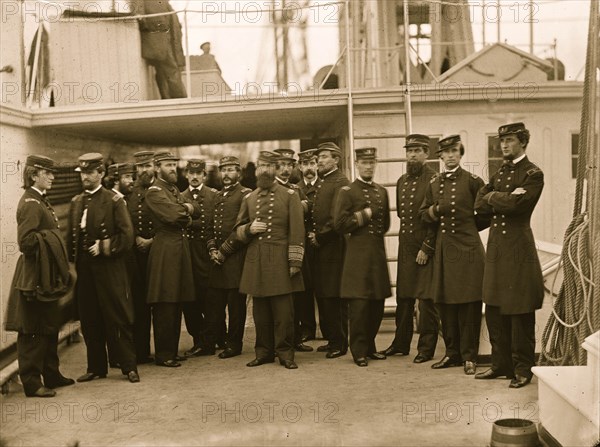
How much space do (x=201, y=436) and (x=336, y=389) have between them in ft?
4.73

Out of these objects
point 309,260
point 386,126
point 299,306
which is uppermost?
point 386,126

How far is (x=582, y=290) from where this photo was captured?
5.12m

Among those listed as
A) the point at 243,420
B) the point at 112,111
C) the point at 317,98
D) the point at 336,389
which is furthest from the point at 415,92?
the point at 243,420

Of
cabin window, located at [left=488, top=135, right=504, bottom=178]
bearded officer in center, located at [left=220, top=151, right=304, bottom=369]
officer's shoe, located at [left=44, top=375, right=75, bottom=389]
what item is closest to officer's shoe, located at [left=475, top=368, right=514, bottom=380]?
bearded officer in center, located at [left=220, top=151, right=304, bottom=369]

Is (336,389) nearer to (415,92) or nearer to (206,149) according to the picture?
(415,92)

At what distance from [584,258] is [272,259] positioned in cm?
293

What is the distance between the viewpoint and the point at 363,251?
23.7 ft

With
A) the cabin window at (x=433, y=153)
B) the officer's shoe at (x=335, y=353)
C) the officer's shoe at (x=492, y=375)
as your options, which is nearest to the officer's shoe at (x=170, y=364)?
the officer's shoe at (x=335, y=353)

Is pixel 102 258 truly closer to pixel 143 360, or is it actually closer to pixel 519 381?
pixel 143 360

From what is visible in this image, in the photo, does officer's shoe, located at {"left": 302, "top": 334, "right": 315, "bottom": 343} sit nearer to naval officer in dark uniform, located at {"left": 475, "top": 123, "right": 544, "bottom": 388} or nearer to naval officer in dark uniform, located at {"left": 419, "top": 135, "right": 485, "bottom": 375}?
naval officer in dark uniform, located at {"left": 419, "top": 135, "right": 485, "bottom": 375}

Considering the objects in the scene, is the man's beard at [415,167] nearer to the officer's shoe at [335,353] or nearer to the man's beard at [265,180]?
the man's beard at [265,180]

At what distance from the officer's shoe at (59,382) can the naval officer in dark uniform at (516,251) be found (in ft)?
11.6

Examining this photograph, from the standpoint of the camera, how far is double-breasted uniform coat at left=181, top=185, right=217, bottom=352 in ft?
26.3

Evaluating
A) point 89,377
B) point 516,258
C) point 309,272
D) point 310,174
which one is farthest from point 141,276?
point 516,258
